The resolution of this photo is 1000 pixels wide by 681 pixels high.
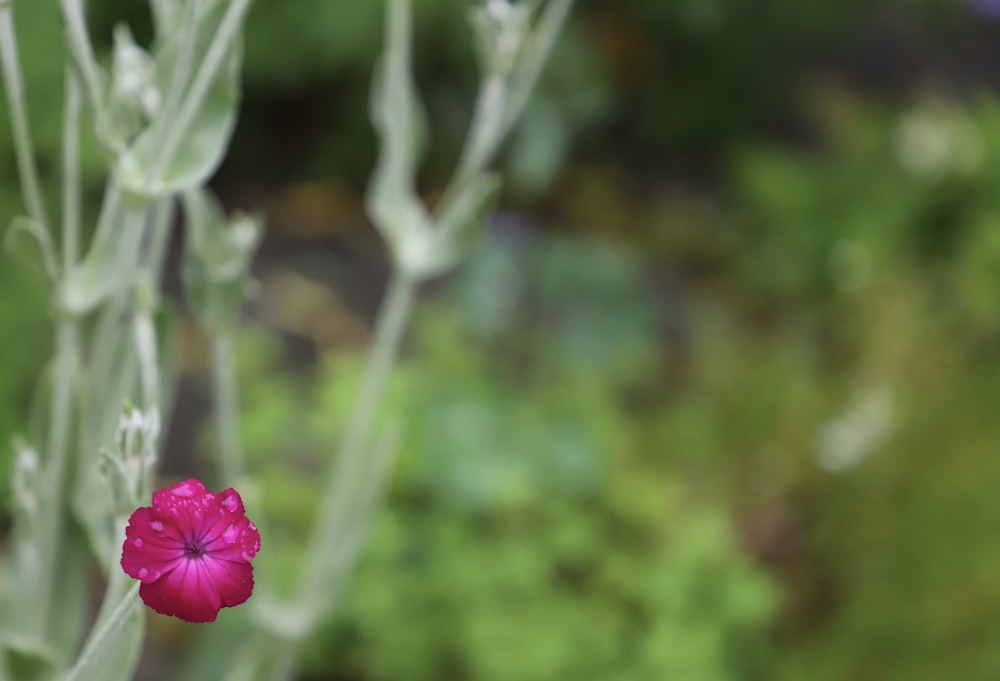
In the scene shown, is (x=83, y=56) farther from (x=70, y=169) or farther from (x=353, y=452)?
(x=353, y=452)

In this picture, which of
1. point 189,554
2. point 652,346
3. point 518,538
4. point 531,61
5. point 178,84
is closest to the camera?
point 189,554

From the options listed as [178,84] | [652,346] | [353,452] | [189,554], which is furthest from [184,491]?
[652,346]

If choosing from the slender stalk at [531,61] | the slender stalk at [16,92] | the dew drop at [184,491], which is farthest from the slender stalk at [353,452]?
the dew drop at [184,491]

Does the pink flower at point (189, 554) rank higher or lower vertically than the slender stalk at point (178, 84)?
lower

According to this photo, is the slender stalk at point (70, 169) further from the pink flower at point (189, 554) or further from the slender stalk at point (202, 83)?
the pink flower at point (189, 554)

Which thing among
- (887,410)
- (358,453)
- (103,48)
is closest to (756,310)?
(887,410)

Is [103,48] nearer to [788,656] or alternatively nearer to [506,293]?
[506,293]
